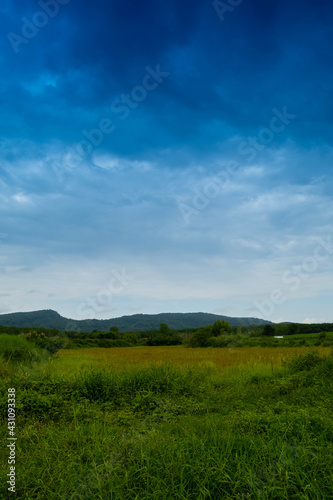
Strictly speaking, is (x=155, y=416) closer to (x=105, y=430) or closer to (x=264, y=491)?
(x=105, y=430)

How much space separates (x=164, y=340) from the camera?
53719 mm

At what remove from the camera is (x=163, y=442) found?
Result: 4.80 meters

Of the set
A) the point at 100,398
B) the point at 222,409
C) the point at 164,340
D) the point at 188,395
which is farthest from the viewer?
the point at 164,340

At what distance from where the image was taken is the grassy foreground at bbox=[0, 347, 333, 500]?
150 inches

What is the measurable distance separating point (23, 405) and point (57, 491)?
173 inches

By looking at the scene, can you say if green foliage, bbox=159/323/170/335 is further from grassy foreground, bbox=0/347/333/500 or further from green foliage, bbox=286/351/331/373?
→ grassy foreground, bbox=0/347/333/500

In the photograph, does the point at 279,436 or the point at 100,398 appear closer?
the point at 279,436

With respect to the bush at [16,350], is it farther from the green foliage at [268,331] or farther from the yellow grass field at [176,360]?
the green foliage at [268,331]

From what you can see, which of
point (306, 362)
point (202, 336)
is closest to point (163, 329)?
point (202, 336)

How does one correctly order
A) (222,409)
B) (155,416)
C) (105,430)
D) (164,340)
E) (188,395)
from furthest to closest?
(164,340)
(188,395)
(222,409)
(155,416)
(105,430)

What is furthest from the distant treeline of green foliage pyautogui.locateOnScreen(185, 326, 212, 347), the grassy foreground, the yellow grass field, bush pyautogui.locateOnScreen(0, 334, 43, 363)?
the grassy foreground

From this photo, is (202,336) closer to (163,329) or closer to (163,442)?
(163,329)

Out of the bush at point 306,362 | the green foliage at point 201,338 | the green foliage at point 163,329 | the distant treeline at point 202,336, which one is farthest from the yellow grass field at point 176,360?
the green foliage at point 163,329

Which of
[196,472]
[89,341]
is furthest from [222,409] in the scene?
[89,341]
